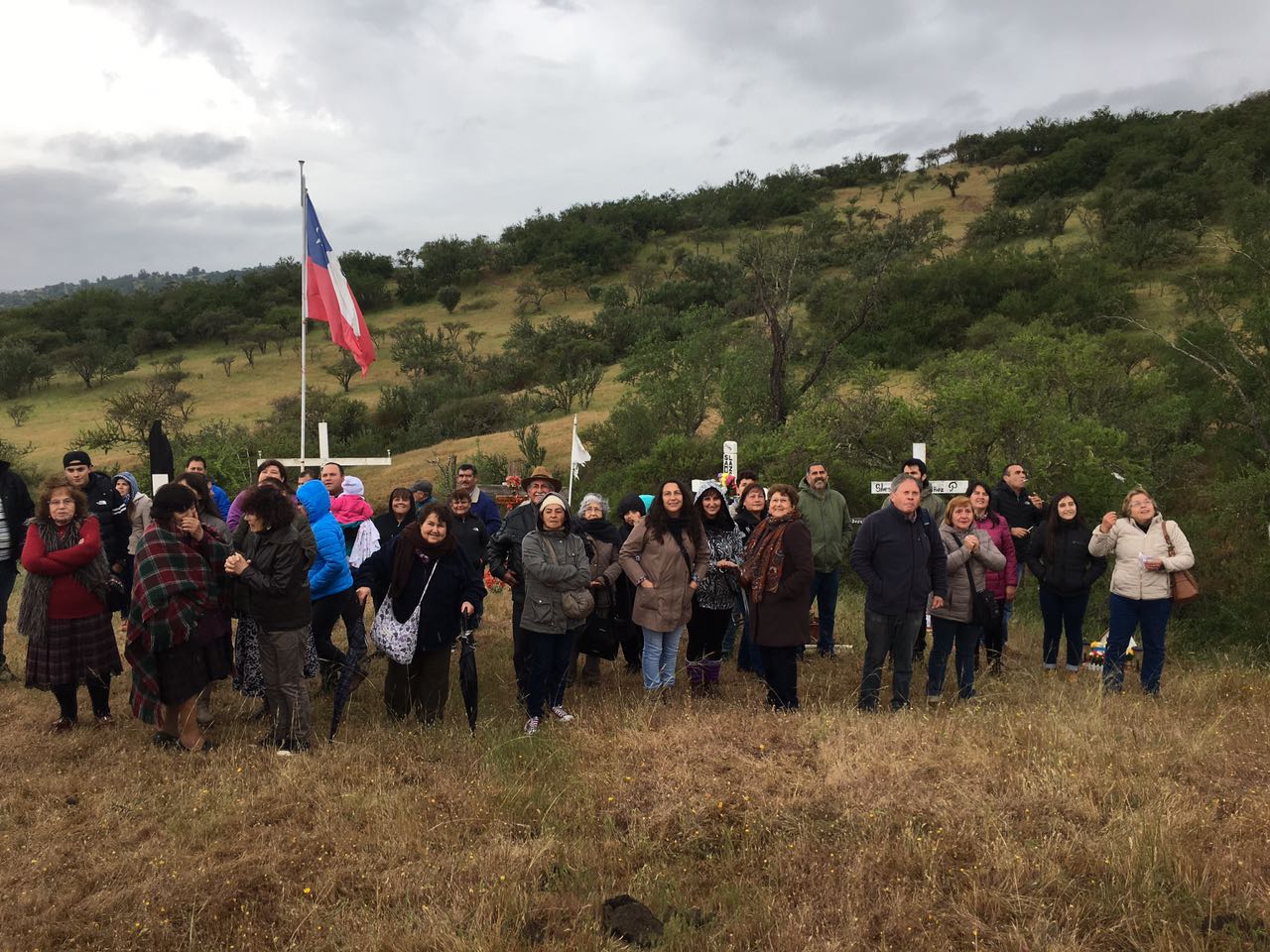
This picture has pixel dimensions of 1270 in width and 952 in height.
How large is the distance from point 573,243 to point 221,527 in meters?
57.7

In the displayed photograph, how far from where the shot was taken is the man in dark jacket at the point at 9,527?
6.62 meters

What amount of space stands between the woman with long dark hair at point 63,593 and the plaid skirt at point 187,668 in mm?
762

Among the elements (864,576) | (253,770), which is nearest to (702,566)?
(864,576)

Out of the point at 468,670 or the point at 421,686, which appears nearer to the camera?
the point at 468,670

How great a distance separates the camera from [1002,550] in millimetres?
6527

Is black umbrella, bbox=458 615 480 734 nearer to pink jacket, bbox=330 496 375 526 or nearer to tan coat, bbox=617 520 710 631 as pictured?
tan coat, bbox=617 520 710 631

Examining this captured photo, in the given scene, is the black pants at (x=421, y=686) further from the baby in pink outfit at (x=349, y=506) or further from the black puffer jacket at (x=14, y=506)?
the black puffer jacket at (x=14, y=506)

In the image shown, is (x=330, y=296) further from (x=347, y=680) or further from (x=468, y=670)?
(x=468, y=670)

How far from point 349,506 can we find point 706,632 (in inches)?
122

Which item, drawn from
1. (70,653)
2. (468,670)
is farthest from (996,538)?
(70,653)

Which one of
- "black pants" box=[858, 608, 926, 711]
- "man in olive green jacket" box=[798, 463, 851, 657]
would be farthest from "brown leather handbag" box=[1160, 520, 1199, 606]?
"man in olive green jacket" box=[798, 463, 851, 657]

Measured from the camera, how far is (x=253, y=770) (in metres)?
4.77

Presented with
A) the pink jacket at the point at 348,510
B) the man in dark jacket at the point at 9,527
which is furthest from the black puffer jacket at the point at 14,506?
the pink jacket at the point at 348,510

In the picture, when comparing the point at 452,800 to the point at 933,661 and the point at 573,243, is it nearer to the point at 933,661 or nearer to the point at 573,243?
the point at 933,661
